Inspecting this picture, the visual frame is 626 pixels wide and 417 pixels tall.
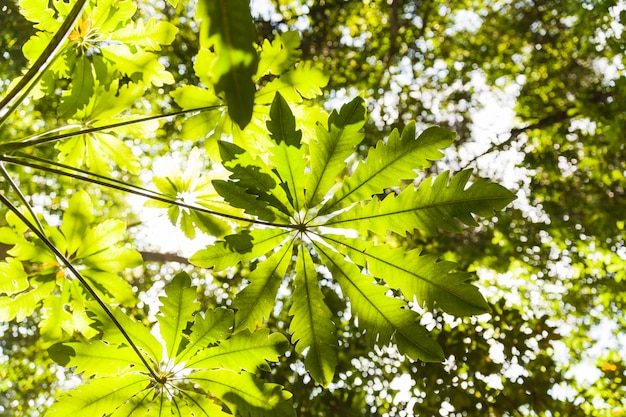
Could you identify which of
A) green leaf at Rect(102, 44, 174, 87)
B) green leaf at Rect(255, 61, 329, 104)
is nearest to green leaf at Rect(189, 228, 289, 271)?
green leaf at Rect(255, 61, 329, 104)

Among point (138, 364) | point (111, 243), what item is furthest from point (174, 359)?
point (111, 243)

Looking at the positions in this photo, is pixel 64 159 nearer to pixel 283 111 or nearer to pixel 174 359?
pixel 174 359

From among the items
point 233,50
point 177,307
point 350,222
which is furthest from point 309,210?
point 233,50

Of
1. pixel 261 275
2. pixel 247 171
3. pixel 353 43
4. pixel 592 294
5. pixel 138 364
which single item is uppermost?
pixel 353 43

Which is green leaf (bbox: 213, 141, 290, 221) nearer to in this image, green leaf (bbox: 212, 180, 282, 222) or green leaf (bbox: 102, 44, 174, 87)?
green leaf (bbox: 212, 180, 282, 222)

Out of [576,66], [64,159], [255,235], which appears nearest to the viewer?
[255,235]

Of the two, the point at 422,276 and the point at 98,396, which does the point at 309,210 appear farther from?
the point at 98,396

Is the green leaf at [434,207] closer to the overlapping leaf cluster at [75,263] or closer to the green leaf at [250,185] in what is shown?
the green leaf at [250,185]

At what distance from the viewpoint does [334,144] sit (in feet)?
4.49

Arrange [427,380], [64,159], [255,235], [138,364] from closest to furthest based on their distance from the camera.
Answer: [255,235] < [138,364] < [64,159] < [427,380]

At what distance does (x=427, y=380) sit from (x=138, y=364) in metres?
2.62

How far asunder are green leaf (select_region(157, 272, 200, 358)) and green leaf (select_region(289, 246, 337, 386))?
349 millimetres

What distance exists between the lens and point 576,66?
5770 millimetres

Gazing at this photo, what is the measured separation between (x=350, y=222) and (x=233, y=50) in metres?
1.01
